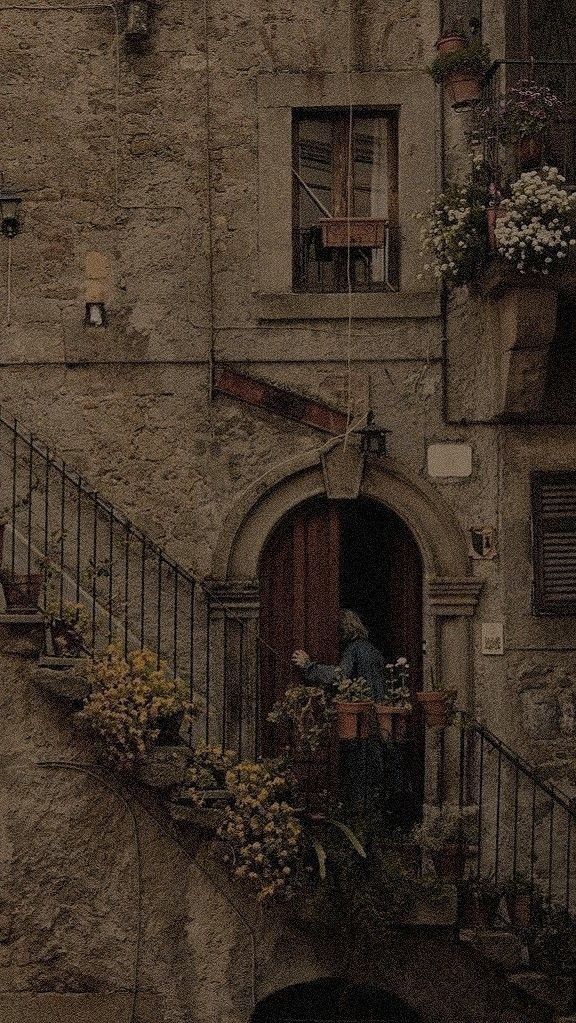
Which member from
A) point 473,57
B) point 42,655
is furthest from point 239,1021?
point 473,57

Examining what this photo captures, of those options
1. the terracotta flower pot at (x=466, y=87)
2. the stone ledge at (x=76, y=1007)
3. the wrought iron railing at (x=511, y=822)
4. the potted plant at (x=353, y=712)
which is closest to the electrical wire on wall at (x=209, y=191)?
the terracotta flower pot at (x=466, y=87)

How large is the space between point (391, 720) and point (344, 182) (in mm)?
Result: 3662

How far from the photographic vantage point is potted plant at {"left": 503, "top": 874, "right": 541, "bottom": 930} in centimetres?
1084

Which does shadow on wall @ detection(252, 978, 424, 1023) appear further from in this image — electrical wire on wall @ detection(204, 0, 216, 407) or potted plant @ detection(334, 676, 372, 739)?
electrical wire on wall @ detection(204, 0, 216, 407)

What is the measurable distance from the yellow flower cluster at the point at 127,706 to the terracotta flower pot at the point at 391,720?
124cm

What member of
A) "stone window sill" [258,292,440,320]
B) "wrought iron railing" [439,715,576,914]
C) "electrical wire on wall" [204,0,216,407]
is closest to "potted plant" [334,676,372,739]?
"wrought iron railing" [439,715,576,914]

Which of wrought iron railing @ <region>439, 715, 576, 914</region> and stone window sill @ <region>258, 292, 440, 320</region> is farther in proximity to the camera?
stone window sill @ <region>258, 292, 440, 320</region>

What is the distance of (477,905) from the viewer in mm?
10750

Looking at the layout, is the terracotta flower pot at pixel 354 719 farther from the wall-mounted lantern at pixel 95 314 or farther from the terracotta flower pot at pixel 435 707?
the wall-mounted lantern at pixel 95 314

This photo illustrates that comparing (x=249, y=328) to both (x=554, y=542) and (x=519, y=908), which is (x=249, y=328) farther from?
(x=519, y=908)

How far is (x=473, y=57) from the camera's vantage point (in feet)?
37.0

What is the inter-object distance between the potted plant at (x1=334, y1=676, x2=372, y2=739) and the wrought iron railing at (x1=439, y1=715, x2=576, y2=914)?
771 millimetres

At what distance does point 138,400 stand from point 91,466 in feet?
1.76

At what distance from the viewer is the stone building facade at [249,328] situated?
11.9 m
